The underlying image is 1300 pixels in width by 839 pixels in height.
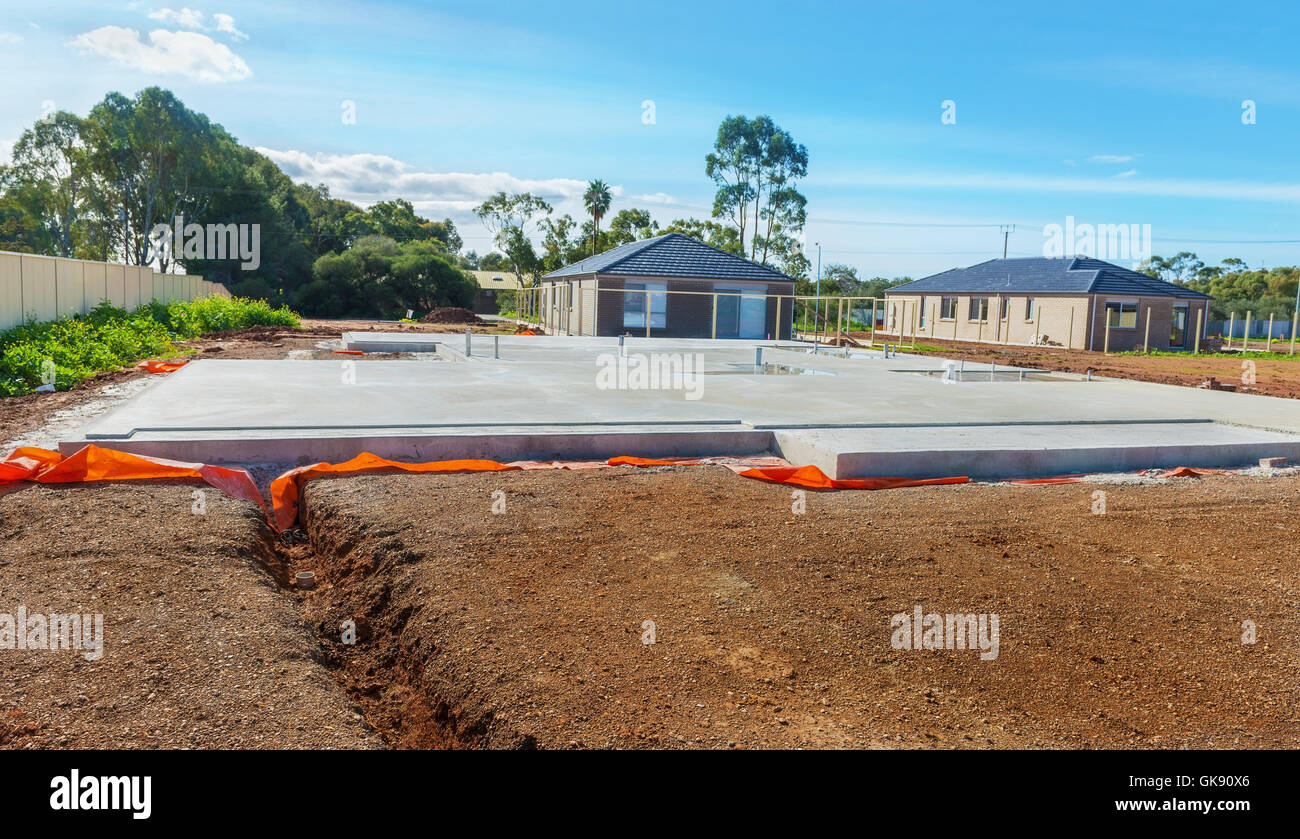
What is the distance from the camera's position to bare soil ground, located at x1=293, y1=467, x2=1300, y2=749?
2.98 meters

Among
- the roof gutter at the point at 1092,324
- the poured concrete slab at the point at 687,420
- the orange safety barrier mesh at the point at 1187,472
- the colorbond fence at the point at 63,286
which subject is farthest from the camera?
→ the roof gutter at the point at 1092,324

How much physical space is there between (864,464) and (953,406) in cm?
377

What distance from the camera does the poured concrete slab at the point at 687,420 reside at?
23.1 ft

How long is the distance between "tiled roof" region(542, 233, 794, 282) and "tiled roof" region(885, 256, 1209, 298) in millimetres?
12025

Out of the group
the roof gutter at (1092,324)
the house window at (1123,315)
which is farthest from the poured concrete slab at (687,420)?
the house window at (1123,315)

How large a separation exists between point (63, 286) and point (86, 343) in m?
4.75

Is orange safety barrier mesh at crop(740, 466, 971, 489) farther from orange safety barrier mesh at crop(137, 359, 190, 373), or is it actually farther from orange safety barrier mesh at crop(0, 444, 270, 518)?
orange safety barrier mesh at crop(137, 359, 190, 373)

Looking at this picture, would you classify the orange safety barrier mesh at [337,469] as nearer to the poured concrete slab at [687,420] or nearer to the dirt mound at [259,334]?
the poured concrete slab at [687,420]

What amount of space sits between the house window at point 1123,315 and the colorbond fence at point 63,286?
34.6 metres

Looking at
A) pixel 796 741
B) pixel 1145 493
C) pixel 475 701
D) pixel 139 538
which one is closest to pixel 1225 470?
pixel 1145 493

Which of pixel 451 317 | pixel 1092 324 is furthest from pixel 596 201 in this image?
pixel 1092 324

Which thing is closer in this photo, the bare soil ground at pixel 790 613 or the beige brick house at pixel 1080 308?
the bare soil ground at pixel 790 613

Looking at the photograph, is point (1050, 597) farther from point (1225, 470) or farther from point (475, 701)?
point (1225, 470)

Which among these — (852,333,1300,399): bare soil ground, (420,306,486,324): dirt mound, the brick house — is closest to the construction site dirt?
(852,333,1300,399): bare soil ground
